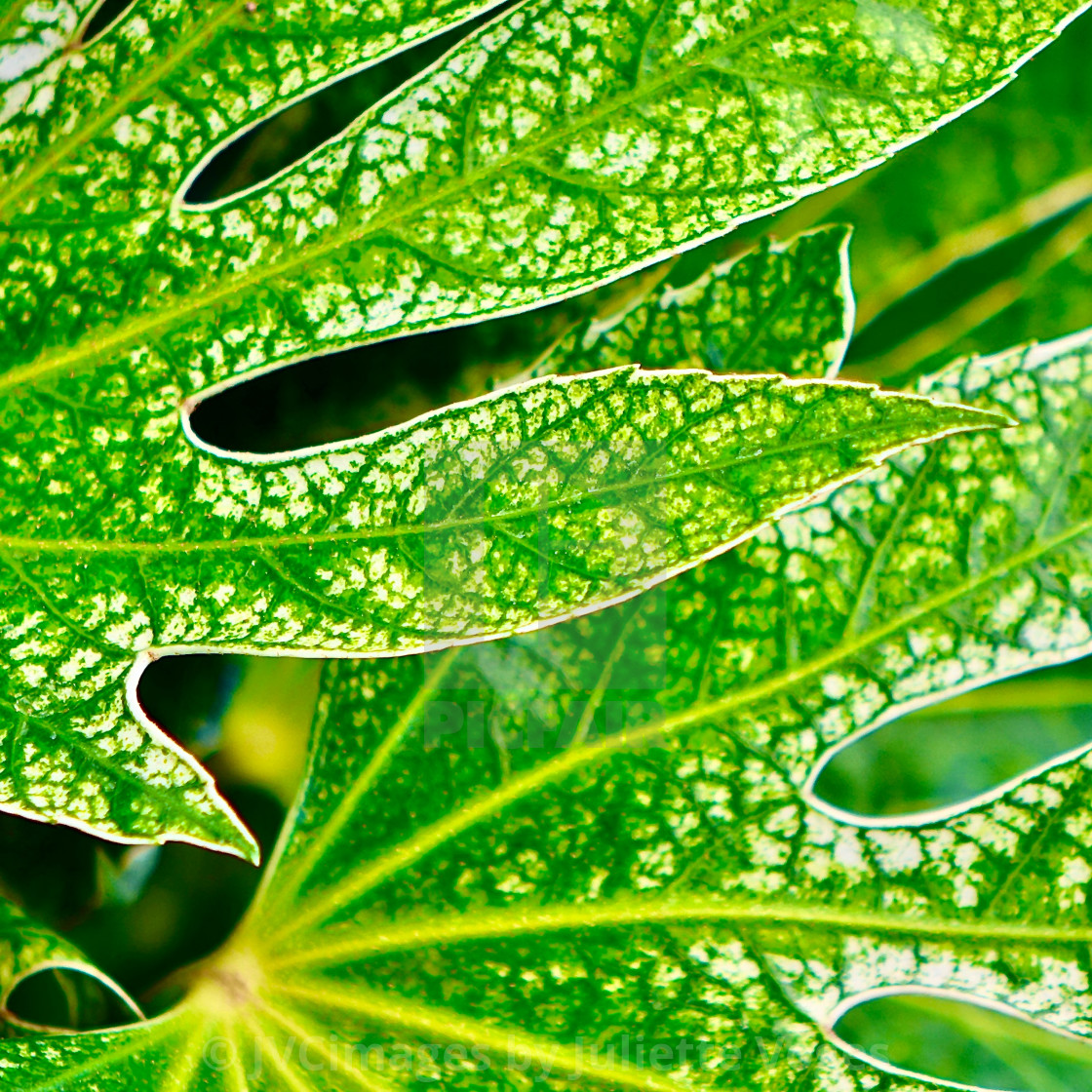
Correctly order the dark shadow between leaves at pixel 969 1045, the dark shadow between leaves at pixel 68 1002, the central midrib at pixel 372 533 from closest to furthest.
→ the central midrib at pixel 372 533 → the dark shadow between leaves at pixel 68 1002 → the dark shadow between leaves at pixel 969 1045

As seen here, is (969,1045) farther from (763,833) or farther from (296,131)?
(296,131)

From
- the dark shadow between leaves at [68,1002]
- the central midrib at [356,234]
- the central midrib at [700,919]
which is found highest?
the central midrib at [356,234]

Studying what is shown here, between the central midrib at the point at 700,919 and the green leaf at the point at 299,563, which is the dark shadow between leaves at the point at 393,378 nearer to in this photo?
the green leaf at the point at 299,563

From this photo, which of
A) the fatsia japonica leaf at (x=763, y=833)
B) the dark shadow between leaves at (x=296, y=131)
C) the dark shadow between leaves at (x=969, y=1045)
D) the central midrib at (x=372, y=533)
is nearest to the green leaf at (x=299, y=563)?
the central midrib at (x=372, y=533)

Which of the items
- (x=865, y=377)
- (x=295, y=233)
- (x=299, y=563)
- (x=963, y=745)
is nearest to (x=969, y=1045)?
(x=963, y=745)

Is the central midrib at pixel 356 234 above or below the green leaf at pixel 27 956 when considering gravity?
above

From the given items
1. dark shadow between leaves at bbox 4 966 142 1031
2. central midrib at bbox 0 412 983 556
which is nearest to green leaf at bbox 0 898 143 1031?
dark shadow between leaves at bbox 4 966 142 1031
